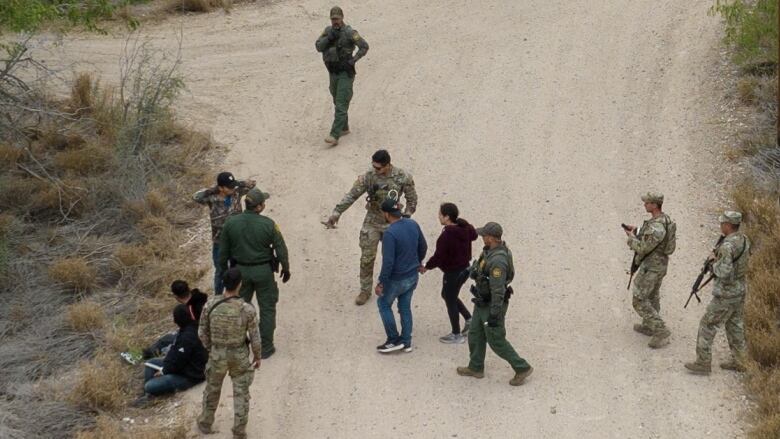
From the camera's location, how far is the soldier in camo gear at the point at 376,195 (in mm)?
10547

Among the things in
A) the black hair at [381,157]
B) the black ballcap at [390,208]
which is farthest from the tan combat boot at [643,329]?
the black hair at [381,157]

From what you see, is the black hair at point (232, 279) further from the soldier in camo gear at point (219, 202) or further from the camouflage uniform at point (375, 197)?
the camouflage uniform at point (375, 197)

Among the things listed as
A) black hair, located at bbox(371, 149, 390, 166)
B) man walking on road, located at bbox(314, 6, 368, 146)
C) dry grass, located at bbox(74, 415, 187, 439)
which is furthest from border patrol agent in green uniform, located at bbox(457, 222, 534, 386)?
man walking on road, located at bbox(314, 6, 368, 146)

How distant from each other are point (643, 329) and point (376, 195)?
3.08 m

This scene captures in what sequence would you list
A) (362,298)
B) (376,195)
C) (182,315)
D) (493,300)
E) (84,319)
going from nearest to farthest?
(493,300) → (182,315) → (376,195) → (84,319) → (362,298)

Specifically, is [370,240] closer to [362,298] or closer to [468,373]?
[362,298]

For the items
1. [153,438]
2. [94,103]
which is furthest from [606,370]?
[94,103]

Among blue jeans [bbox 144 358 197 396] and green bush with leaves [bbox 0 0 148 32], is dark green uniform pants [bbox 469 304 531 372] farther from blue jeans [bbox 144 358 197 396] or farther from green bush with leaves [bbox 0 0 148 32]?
green bush with leaves [bbox 0 0 148 32]

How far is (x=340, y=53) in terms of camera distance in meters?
13.6

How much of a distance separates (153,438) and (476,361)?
10.1 feet

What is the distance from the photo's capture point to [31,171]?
13.5 meters

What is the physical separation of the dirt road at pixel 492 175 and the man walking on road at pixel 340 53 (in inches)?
31.4

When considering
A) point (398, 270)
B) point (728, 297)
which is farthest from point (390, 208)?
point (728, 297)

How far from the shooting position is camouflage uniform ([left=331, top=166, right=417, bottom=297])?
10570 millimetres
